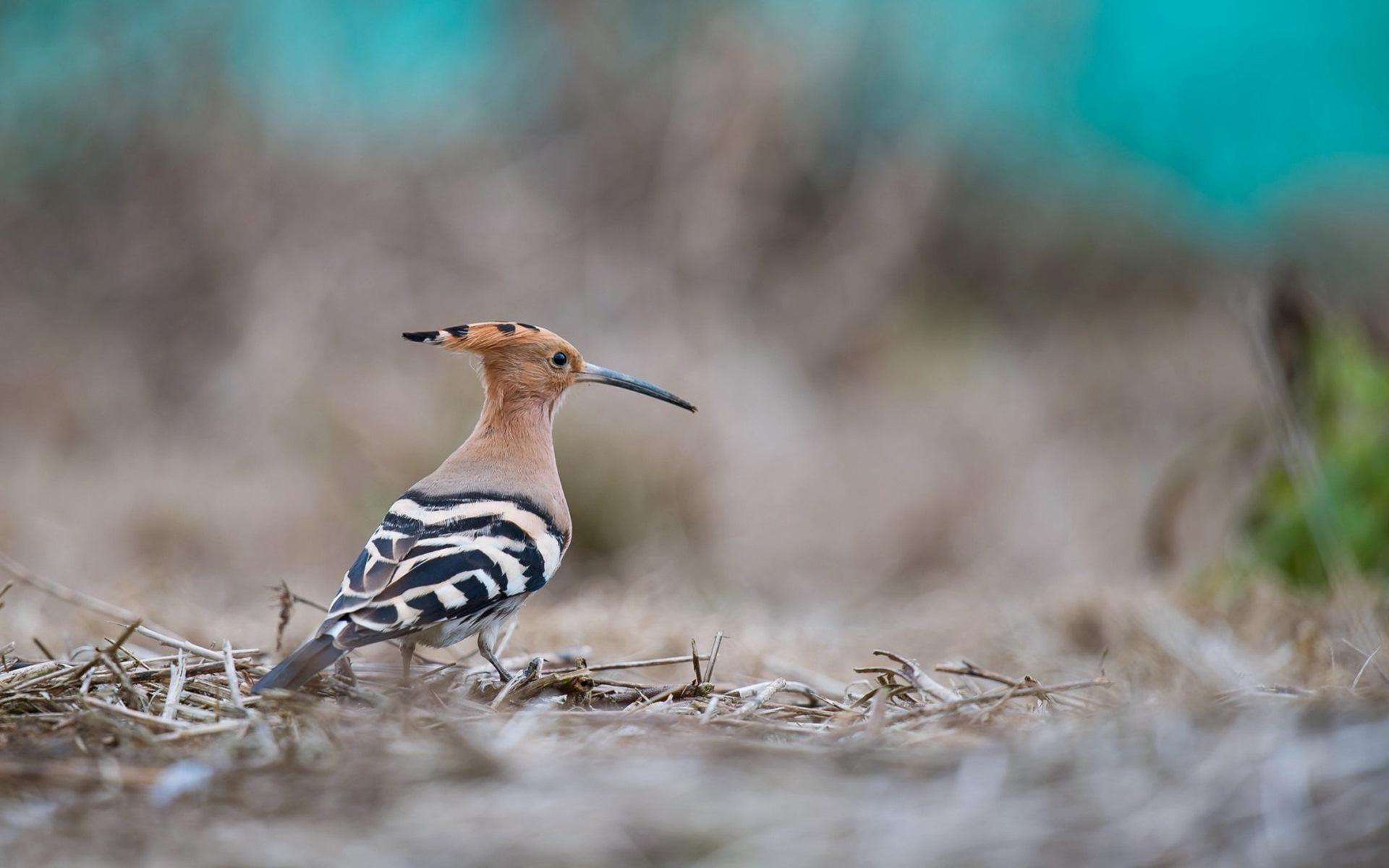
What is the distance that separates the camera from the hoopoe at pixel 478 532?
90.9 inches

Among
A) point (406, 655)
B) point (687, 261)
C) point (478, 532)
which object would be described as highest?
point (687, 261)

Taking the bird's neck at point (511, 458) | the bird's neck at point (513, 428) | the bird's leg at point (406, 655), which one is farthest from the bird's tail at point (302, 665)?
the bird's neck at point (513, 428)

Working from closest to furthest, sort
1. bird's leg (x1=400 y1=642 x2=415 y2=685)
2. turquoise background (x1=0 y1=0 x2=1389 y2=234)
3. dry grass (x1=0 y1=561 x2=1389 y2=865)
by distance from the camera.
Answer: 1. dry grass (x1=0 y1=561 x2=1389 y2=865)
2. bird's leg (x1=400 y1=642 x2=415 y2=685)
3. turquoise background (x1=0 y1=0 x2=1389 y2=234)

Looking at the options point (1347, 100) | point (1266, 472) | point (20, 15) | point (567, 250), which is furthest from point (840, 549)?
point (20, 15)

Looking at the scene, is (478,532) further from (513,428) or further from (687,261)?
(687,261)

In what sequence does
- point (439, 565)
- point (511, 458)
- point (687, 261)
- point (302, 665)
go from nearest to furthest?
point (302, 665) < point (439, 565) < point (511, 458) < point (687, 261)

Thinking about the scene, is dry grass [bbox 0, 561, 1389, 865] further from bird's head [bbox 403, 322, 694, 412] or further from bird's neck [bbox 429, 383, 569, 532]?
bird's head [bbox 403, 322, 694, 412]

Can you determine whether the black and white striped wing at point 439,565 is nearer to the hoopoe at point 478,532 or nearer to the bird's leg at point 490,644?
the hoopoe at point 478,532

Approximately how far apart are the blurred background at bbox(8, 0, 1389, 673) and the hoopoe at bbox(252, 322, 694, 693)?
2.48 metres

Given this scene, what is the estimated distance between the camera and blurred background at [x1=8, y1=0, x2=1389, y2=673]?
620 cm

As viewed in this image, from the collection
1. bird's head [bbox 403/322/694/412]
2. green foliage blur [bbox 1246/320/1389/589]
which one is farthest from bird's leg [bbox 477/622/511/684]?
green foliage blur [bbox 1246/320/1389/589]

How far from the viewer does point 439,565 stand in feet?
7.93

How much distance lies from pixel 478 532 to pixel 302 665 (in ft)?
1.62

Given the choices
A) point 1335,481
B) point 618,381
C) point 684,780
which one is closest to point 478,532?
point 618,381
